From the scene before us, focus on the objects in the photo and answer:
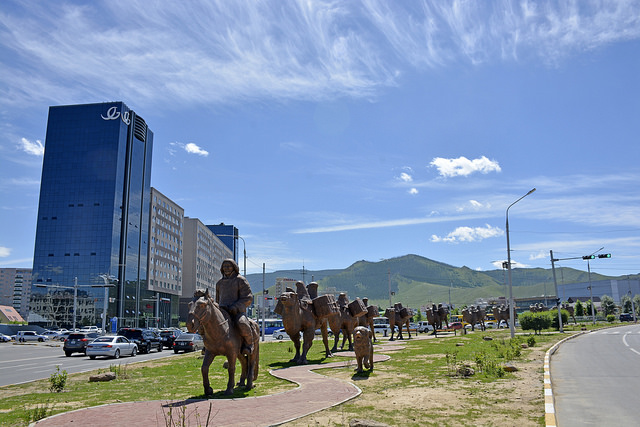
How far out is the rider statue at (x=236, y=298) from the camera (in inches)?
437

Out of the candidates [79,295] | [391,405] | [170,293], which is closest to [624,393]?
[391,405]

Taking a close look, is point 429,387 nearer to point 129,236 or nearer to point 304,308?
point 304,308

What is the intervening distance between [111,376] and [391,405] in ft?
32.9

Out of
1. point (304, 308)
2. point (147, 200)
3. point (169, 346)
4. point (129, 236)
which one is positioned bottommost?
point (169, 346)

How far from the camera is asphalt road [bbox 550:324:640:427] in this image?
8.48 metres

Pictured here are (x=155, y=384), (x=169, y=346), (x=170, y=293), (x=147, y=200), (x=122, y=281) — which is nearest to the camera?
(x=155, y=384)

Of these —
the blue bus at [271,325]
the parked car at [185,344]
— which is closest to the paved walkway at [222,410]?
the parked car at [185,344]

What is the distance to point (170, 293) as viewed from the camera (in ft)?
343

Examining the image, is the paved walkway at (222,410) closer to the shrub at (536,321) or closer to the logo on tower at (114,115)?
the shrub at (536,321)

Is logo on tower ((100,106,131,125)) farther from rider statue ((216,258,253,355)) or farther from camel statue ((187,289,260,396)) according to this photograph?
camel statue ((187,289,260,396))

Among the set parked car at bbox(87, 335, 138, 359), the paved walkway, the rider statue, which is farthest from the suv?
the paved walkway

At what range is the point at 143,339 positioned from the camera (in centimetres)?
3241

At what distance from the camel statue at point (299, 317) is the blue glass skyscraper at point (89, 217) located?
7208cm

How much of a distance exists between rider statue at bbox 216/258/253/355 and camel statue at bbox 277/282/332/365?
4.92m
